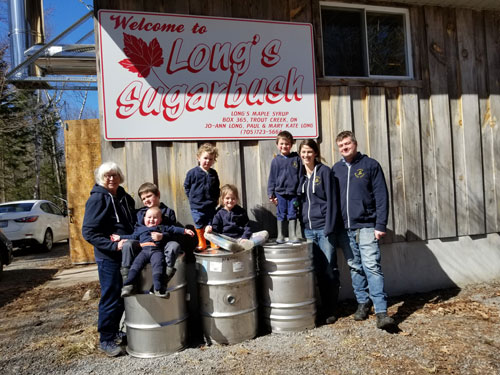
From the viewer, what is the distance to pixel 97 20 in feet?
13.5

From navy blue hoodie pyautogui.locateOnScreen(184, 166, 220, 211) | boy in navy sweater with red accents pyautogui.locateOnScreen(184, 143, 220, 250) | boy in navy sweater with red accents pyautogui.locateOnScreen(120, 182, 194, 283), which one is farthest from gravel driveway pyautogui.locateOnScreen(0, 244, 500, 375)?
navy blue hoodie pyautogui.locateOnScreen(184, 166, 220, 211)

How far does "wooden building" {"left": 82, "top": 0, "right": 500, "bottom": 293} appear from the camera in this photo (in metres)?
4.86

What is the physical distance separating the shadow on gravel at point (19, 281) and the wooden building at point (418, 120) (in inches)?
180

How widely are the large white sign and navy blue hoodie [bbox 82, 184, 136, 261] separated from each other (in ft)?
2.79

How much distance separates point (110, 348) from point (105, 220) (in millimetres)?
1163

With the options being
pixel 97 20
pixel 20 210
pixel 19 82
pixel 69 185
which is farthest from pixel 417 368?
pixel 20 210

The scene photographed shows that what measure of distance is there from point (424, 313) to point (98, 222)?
3.59 metres

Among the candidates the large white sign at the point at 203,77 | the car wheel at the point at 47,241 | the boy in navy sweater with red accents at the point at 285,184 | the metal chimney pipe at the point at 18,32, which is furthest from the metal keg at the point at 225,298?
the car wheel at the point at 47,241

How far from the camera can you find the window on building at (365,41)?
5051mm

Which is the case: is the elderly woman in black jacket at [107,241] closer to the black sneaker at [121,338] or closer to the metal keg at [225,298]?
the black sneaker at [121,338]

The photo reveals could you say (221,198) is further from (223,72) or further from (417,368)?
(417,368)

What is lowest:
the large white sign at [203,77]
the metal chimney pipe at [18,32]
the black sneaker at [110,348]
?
the black sneaker at [110,348]

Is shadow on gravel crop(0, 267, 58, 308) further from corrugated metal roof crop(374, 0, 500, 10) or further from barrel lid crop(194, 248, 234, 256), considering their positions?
corrugated metal roof crop(374, 0, 500, 10)

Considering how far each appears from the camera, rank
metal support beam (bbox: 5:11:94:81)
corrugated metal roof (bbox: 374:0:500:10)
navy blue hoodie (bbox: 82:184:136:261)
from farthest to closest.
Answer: metal support beam (bbox: 5:11:94:81) < corrugated metal roof (bbox: 374:0:500:10) < navy blue hoodie (bbox: 82:184:136:261)
